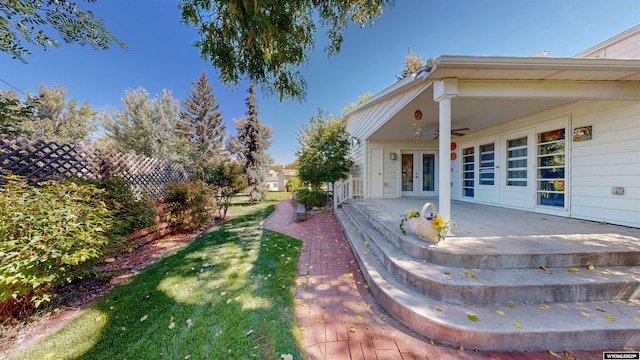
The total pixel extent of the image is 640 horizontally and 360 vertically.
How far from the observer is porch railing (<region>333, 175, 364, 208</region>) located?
7.94m

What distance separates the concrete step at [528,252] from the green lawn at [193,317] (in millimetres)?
1813

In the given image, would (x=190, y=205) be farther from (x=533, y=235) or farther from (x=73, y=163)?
(x=533, y=235)

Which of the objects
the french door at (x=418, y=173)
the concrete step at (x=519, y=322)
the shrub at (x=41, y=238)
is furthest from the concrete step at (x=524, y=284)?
the french door at (x=418, y=173)

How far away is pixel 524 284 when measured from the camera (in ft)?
6.81

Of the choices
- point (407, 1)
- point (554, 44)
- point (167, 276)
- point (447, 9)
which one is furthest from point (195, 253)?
point (554, 44)

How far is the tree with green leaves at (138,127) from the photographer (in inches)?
555

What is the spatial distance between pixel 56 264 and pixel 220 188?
20.0ft

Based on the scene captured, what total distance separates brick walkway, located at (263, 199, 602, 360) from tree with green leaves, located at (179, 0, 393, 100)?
3420 mm

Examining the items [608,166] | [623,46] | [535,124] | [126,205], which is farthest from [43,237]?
[623,46]

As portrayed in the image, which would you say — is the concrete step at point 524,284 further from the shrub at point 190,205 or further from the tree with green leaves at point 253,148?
the tree with green leaves at point 253,148

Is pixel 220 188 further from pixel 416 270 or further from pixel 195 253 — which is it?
pixel 416 270

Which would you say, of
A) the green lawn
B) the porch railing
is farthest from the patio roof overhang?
the porch railing

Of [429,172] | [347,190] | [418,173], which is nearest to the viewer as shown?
[347,190]

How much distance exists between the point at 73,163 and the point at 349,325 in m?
5.77
